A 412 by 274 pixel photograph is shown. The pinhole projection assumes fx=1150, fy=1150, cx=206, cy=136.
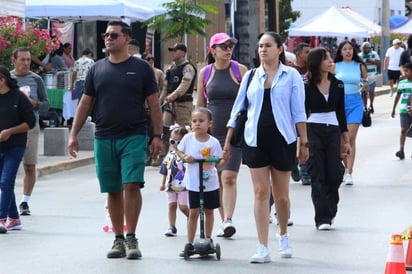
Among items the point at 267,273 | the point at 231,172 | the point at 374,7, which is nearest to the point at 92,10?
the point at 231,172

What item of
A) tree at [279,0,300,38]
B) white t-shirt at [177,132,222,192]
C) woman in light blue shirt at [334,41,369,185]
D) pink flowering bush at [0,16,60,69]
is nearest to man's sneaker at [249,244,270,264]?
white t-shirt at [177,132,222,192]

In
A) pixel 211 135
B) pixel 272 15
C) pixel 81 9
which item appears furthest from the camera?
pixel 272 15

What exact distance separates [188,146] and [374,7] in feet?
200

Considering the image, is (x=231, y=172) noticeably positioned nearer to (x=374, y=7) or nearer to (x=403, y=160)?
(x=403, y=160)

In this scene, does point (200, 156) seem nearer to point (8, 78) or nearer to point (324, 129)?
point (324, 129)

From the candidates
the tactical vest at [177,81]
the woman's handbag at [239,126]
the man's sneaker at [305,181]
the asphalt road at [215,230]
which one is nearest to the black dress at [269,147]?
the woman's handbag at [239,126]

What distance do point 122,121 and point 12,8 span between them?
411 inches

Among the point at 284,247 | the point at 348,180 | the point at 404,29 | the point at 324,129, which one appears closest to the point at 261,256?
the point at 284,247

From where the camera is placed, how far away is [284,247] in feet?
32.8

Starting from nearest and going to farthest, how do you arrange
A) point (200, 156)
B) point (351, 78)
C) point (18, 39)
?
point (200, 156), point (351, 78), point (18, 39)

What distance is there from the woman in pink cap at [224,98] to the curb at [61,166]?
7105 millimetres

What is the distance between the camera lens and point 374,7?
6994 cm

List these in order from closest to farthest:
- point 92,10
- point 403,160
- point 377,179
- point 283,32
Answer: point 377,179
point 403,160
point 92,10
point 283,32

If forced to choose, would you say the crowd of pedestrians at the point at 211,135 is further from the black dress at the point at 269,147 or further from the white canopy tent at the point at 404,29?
the white canopy tent at the point at 404,29
